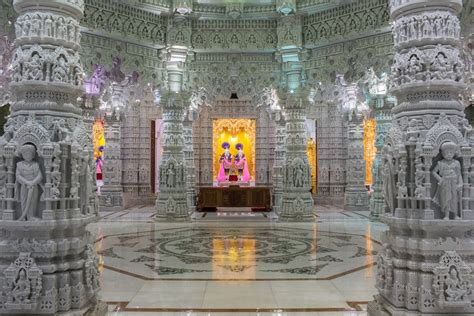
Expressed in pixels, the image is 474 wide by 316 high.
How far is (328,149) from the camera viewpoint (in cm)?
1870

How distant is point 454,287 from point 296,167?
27.8 ft

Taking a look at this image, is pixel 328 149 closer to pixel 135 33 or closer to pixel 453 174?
pixel 135 33

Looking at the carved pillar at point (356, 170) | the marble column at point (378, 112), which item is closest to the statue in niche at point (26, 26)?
the marble column at point (378, 112)

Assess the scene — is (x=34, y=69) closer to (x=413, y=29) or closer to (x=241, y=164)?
(x=413, y=29)

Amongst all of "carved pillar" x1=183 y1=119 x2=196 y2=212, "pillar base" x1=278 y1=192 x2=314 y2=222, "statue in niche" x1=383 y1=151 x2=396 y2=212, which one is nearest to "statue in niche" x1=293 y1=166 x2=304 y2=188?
"pillar base" x1=278 y1=192 x2=314 y2=222

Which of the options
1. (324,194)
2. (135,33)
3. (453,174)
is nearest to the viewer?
(453,174)

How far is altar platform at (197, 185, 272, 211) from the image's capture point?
15.7 meters

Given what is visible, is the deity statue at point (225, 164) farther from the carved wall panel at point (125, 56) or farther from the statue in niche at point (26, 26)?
the statue in niche at point (26, 26)

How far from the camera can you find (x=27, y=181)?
378cm

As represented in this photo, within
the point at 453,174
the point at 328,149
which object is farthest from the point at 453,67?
the point at 328,149

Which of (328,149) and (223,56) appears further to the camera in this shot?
(328,149)

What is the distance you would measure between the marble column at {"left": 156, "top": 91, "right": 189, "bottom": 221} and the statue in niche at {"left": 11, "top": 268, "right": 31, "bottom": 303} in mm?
8366

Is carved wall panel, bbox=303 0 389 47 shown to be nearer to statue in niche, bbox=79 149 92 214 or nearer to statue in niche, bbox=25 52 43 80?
statue in niche, bbox=79 149 92 214

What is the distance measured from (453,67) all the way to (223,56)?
8.44 metres
